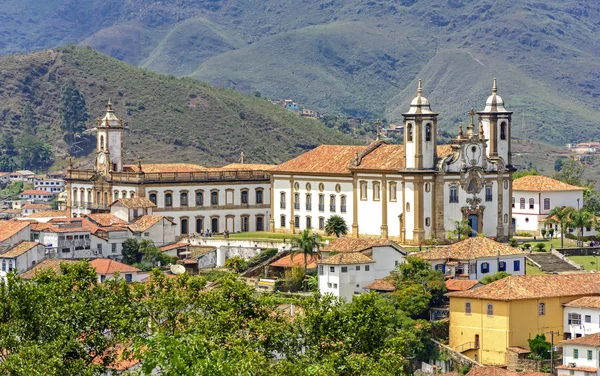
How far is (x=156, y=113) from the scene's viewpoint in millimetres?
177125

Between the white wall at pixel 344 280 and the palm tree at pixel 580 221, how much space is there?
628 inches

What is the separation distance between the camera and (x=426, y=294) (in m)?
76.2

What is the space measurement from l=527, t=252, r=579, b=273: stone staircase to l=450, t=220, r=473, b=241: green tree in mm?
5073

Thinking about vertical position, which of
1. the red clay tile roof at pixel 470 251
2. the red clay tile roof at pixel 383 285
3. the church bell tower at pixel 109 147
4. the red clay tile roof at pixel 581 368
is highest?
the church bell tower at pixel 109 147

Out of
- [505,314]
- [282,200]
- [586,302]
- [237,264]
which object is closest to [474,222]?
[282,200]

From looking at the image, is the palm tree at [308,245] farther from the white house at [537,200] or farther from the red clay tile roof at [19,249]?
the white house at [537,200]

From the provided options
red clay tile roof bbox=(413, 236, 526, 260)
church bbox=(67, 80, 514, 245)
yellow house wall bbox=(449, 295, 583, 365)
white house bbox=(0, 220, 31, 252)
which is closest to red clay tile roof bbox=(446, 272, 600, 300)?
yellow house wall bbox=(449, 295, 583, 365)

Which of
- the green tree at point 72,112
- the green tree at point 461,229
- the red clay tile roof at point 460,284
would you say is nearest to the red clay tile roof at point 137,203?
the green tree at point 461,229

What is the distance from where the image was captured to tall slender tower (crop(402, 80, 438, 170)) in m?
90.2

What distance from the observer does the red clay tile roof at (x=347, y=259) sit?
265 ft

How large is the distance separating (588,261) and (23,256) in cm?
3090

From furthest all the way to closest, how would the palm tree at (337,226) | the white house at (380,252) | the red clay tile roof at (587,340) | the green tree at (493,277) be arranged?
1. the palm tree at (337,226)
2. the white house at (380,252)
3. the green tree at (493,277)
4. the red clay tile roof at (587,340)

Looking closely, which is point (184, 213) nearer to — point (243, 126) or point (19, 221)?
point (19, 221)

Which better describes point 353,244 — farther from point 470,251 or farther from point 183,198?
point 183,198
